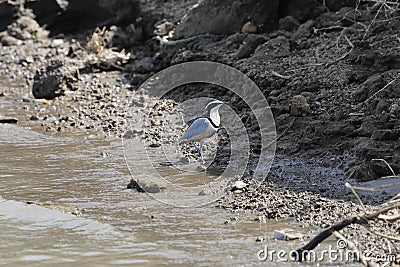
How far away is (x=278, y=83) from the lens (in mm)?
7223

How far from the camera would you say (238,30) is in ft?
29.4

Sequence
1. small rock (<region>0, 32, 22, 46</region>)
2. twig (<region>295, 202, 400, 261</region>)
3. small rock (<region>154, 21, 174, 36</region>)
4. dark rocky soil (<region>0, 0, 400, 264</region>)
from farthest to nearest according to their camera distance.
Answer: small rock (<region>0, 32, 22, 46</region>)
small rock (<region>154, 21, 174, 36</region>)
dark rocky soil (<region>0, 0, 400, 264</region>)
twig (<region>295, 202, 400, 261</region>)

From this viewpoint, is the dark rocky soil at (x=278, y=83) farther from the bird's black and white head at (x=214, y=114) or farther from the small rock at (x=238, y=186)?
the bird's black and white head at (x=214, y=114)

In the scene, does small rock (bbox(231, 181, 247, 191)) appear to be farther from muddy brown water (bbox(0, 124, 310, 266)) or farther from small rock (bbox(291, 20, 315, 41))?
small rock (bbox(291, 20, 315, 41))

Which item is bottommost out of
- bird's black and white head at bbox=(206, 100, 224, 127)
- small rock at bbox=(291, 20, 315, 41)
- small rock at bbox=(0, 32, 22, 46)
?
bird's black and white head at bbox=(206, 100, 224, 127)

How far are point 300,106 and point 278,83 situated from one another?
74 centimetres

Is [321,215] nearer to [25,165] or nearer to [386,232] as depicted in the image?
[386,232]

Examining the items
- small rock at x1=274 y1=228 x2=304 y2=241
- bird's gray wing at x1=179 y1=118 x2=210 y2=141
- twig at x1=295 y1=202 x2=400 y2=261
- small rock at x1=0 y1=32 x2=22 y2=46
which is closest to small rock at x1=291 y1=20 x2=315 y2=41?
bird's gray wing at x1=179 y1=118 x2=210 y2=141

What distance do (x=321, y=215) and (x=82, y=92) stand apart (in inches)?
194

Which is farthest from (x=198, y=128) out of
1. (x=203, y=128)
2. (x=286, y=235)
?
(x=286, y=235)

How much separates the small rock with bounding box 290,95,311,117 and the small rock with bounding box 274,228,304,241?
7.01 ft

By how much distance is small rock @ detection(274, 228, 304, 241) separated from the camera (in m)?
4.46

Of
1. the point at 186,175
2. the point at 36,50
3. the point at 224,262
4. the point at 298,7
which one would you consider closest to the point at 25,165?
the point at 186,175

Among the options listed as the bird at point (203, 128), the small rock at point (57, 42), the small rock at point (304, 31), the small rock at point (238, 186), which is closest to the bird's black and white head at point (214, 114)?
the bird at point (203, 128)
